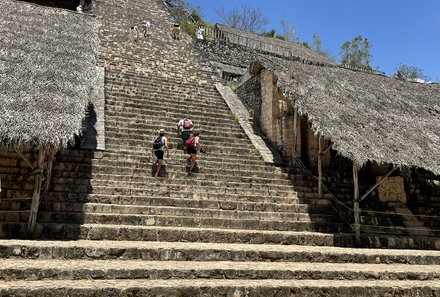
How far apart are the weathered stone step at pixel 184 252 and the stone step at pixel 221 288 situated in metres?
0.63

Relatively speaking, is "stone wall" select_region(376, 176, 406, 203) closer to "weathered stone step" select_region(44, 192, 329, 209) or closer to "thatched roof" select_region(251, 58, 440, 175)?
"thatched roof" select_region(251, 58, 440, 175)

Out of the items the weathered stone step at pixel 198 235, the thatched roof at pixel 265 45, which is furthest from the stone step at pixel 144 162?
the thatched roof at pixel 265 45

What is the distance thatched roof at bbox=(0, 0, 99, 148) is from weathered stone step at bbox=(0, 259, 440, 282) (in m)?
1.87

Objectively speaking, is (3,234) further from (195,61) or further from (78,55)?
(195,61)

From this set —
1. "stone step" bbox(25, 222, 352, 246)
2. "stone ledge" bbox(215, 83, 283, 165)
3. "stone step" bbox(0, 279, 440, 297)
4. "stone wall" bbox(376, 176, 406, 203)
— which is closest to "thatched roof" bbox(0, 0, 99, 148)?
"stone step" bbox(25, 222, 352, 246)

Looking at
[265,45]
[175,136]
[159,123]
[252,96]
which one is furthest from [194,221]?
[265,45]

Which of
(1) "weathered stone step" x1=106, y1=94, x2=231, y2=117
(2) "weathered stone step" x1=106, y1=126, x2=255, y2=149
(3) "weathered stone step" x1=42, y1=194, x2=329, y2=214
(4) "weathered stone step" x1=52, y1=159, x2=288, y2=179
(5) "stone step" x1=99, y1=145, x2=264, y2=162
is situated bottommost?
(3) "weathered stone step" x1=42, y1=194, x2=329, y2=214

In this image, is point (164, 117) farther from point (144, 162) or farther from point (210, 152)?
point (144, 162)

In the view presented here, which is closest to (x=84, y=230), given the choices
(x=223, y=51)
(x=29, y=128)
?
→ (x=29, y=128)

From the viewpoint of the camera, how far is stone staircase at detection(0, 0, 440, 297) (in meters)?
4.27

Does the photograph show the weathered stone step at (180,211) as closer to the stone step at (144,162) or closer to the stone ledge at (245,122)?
the stone step at (144,162)

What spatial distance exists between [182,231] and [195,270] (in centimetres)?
137

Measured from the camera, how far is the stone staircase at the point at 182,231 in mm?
4266

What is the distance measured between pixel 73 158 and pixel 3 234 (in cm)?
229
